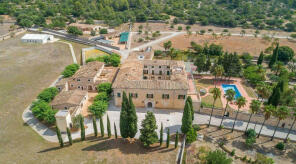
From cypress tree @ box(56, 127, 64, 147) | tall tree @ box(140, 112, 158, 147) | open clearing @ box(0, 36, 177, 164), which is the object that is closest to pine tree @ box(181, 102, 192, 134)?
open clearing @ box(0, 36, 177, 164)

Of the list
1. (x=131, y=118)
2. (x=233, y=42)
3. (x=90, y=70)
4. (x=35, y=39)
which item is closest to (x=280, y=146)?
(x=131, y=118)

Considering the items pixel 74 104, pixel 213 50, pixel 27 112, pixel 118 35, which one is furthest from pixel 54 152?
pixel 118 35

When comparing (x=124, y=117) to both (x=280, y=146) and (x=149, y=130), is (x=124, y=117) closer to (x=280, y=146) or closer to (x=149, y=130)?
(x=149, y=130)

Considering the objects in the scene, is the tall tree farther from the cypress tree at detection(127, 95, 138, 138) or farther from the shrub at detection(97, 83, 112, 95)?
the shrub at detection(97, 83, 112, 95)

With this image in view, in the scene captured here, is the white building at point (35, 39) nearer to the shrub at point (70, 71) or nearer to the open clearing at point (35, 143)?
the open clearing at point (35, 143)

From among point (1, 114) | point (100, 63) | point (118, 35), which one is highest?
point (118, 35)

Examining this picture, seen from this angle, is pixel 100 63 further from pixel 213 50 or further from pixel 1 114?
pixel 213 50
